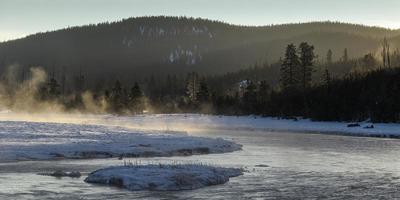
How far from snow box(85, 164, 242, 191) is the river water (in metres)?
0.63

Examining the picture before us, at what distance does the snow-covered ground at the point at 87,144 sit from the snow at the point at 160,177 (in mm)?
7710

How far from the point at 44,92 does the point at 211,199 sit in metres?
134

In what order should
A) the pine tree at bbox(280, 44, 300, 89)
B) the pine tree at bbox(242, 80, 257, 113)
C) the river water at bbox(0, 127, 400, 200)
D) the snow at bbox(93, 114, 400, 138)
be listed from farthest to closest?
1. the pine tree at bbox(280, 44, 300, 89)
2. the pine tree at bbox(242, 80, 257, 113)
3. the snow at bbox(93, 114, 400, 138)
4. the river water at bbox(0, 127, 400, 200)

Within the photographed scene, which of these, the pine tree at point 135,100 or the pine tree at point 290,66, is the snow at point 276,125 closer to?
the pine tree at point 290,66

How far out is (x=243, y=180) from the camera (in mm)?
22219

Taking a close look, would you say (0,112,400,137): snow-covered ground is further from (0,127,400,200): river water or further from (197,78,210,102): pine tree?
(0,127,400,200): river water

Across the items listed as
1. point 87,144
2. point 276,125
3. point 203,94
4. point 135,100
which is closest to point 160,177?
point 87,144

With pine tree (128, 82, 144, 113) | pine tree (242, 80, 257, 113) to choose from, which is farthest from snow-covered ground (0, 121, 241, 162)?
pine tree (128, 82, 144, 113)

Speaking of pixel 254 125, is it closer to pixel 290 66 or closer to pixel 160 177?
pixel 290 66

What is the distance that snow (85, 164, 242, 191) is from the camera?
2044 centimetres

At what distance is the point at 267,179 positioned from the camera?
2256 centimetres

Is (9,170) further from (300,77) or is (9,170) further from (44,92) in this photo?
(44,92)

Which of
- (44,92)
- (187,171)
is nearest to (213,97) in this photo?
(44,92)

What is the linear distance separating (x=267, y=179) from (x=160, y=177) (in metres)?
4.37
